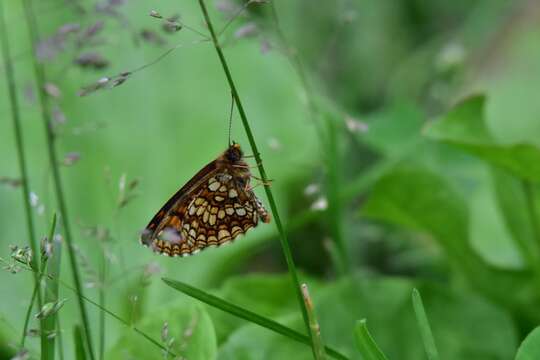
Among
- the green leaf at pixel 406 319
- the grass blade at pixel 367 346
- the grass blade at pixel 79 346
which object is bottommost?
the green leaf at pixel 406 319

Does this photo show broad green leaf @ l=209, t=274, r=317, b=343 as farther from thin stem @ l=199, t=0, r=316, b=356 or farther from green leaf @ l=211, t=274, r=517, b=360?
thin stem @ l=199, t=0, r=316, b=356

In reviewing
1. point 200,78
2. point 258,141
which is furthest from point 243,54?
point 258,141

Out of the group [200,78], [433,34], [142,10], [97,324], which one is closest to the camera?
[97,324]

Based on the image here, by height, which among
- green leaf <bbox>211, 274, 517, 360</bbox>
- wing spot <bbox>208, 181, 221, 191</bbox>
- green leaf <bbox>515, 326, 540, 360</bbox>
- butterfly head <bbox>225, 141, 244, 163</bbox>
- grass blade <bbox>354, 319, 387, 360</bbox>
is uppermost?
butterfly head <bbox>225, 141, 244, 163</bbox>

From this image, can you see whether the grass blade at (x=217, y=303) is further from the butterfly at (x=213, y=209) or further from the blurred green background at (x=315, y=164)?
the butterfly at (x=213, y=209)

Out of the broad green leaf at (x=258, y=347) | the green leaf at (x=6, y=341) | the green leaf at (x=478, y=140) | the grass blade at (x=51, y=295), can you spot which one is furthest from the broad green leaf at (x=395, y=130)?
the grass blade at (x=51, y=295)

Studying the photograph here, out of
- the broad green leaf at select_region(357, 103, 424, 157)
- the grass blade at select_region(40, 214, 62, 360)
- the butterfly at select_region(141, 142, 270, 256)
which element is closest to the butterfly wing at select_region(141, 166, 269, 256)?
the butterfly at select_region(141, 142, 270, 256)

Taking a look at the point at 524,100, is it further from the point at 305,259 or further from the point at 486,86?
the point at 305,259
